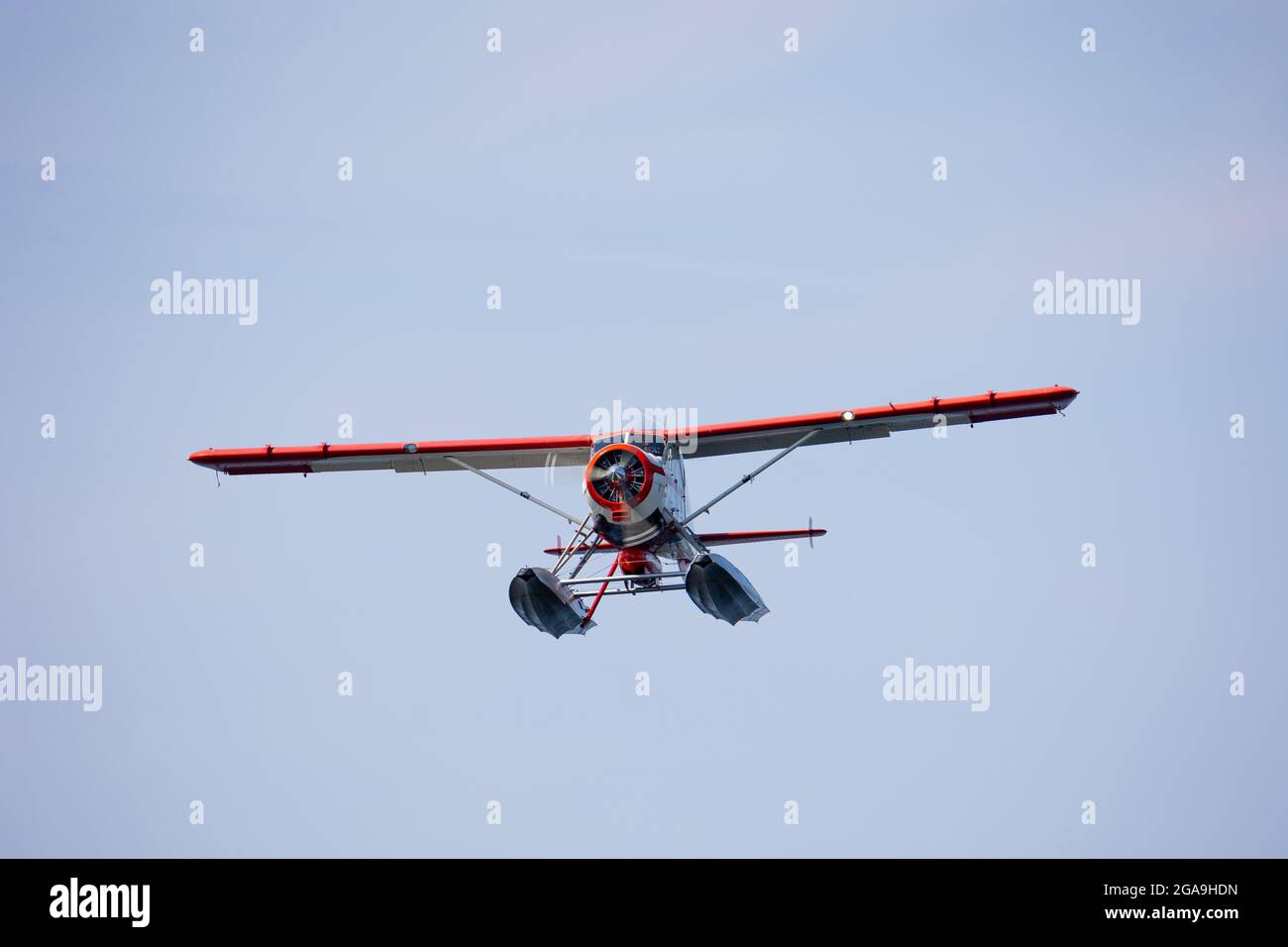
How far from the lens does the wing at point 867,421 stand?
3478 cm

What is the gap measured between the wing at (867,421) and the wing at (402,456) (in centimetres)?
217

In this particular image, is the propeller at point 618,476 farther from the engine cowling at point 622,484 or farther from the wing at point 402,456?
the wing at point 402,456

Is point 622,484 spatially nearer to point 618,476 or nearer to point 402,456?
point 618,476

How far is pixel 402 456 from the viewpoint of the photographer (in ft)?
122

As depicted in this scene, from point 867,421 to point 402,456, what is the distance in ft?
26.1

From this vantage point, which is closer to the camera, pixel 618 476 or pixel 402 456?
pixel 618 476

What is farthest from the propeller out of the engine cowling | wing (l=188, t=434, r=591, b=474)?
wing (l=188, t=434, r=591, b=474)

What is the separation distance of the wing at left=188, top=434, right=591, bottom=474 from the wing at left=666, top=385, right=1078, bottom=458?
85.4 inches

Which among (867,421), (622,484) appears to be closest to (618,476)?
(622,484)

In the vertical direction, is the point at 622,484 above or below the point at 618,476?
below

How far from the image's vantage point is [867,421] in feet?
116

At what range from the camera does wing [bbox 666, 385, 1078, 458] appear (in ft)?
114
